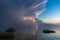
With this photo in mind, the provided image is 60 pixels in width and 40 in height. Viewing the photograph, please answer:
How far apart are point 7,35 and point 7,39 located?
10617 millimetres

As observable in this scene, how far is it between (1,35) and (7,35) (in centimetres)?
309

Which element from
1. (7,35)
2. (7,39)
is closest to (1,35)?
(7,35)

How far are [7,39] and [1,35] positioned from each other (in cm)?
1042

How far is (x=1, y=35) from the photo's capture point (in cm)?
9788

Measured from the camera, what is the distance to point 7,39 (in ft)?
290

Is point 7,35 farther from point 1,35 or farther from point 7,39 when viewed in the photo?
point 7,39

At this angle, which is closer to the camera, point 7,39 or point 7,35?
point 7,39

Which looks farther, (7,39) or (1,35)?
(1,35)

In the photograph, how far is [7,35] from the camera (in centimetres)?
9888
